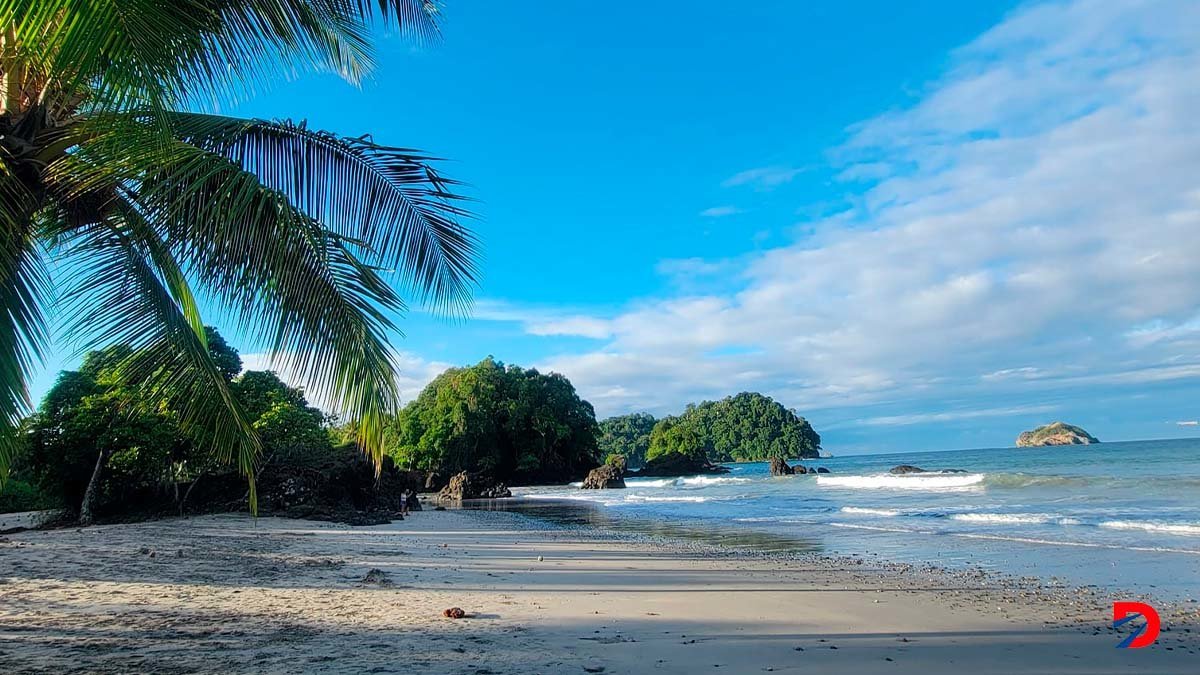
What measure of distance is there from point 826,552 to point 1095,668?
7.09 metres

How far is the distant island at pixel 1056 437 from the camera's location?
10406 centimetres

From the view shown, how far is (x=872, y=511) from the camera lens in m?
19.8

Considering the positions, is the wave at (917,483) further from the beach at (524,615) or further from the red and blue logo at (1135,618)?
the red and blue logo at (1135,618)

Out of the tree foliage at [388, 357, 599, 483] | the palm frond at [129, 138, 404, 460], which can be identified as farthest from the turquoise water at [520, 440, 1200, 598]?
the tree foliage at [388, 357, 599, 483]

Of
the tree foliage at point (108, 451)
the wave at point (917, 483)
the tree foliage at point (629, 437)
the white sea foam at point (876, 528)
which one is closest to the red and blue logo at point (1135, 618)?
the white sea foam at point (876, 528)

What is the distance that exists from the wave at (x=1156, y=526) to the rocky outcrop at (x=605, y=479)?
98.6 ft

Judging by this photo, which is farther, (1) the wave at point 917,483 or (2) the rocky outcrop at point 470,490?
(2) the rocky outcrop at point 470,490

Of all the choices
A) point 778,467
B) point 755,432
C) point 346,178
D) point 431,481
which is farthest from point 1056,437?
point 346,178

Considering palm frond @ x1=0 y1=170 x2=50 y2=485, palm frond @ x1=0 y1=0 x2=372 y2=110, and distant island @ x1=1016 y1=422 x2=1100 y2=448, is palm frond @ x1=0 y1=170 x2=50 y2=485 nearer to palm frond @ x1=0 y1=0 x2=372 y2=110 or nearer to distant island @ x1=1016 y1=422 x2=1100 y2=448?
palm frond @ x1=0 y1=0 x2=372 y2=110

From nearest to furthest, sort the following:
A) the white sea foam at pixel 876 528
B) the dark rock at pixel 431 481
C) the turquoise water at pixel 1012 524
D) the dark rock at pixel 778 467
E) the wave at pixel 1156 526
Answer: the turquoise water at pixel 1012 524 → the wave at pixel 1156 526 → the white sea foam at pixel 876 528 → the dark rock at pixel 431 481 → the dark rock at pixel 778 467

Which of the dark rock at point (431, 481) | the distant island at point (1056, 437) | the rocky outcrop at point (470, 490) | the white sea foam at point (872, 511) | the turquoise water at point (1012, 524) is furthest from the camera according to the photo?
the distant island at point (1056, 437)

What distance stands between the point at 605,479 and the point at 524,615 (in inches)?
1450

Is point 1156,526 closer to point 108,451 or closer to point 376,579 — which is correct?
point 376,579

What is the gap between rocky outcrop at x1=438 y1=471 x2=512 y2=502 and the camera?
35.5 meters
